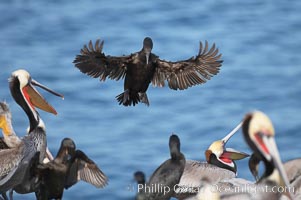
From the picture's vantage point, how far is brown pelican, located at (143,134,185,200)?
837 centimetres

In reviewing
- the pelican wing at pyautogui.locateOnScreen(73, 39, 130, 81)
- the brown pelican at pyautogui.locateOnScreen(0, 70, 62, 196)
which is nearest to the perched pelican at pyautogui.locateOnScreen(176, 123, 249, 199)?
the brown pelican at pyautogui.locateOnScreen(0, 70, 62, 196)

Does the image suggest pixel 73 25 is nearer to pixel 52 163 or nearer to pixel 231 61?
pixel 231 61

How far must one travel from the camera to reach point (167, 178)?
334 inches

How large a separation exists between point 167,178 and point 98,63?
2.73 m

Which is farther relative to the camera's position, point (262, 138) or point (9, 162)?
point (9, 162)

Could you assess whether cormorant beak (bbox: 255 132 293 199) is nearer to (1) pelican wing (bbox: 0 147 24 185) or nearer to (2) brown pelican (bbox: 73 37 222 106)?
(1) pelican wing (bbox: 0 147 24 185)

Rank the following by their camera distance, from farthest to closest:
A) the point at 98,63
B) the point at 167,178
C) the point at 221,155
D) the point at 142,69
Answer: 1. the point at 98,63
2. the point at 142,69
3. the point at 221,155
4. the point at 167,178

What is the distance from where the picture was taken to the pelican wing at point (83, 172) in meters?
8.99

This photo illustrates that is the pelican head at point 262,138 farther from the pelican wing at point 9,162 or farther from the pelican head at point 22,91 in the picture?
the pelican head at point 22,91

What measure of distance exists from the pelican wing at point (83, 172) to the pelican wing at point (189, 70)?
2.17 meters

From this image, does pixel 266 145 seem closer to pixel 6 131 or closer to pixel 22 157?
pixel 22 157

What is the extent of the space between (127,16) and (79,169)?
15252mm

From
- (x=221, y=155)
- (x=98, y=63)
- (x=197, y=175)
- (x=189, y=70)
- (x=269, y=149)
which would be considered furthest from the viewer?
(x=189, y=70)

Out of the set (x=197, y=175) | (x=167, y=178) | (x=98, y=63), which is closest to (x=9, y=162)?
(x=167, y=178)
